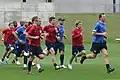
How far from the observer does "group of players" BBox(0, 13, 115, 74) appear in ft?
52.6

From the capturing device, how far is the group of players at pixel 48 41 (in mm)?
16031

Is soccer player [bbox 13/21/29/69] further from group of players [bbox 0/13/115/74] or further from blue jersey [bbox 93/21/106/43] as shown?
blue jersey [bbox 93/21/106/43]

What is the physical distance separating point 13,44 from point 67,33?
2069cm

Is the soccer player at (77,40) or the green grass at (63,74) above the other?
the soccer player at (77,40)

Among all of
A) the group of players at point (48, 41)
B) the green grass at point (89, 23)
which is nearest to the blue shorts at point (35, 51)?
the group of players at point (48, 41)

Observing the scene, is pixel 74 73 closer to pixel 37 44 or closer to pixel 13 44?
pixel 37 44

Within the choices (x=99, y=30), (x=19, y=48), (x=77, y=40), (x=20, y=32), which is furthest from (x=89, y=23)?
(x=99, y=30)

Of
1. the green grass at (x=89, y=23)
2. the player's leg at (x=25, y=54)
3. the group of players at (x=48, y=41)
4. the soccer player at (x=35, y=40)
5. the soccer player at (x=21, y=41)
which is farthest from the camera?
the green grass at (x=89, y=23)

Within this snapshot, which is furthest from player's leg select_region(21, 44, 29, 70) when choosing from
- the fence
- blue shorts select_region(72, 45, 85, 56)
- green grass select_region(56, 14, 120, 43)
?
green grass select_region(56, 14, 120, 43)

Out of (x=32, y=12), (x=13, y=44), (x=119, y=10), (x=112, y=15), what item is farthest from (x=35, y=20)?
(x=119, y=10)

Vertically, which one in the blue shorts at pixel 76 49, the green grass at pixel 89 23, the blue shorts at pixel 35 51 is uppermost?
the blue shorts at pixel 35 51

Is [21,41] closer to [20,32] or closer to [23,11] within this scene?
[20,32]

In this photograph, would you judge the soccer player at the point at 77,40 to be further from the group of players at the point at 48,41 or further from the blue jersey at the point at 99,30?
the blue jersey at the point at 99,30

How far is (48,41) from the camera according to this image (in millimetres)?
18094
